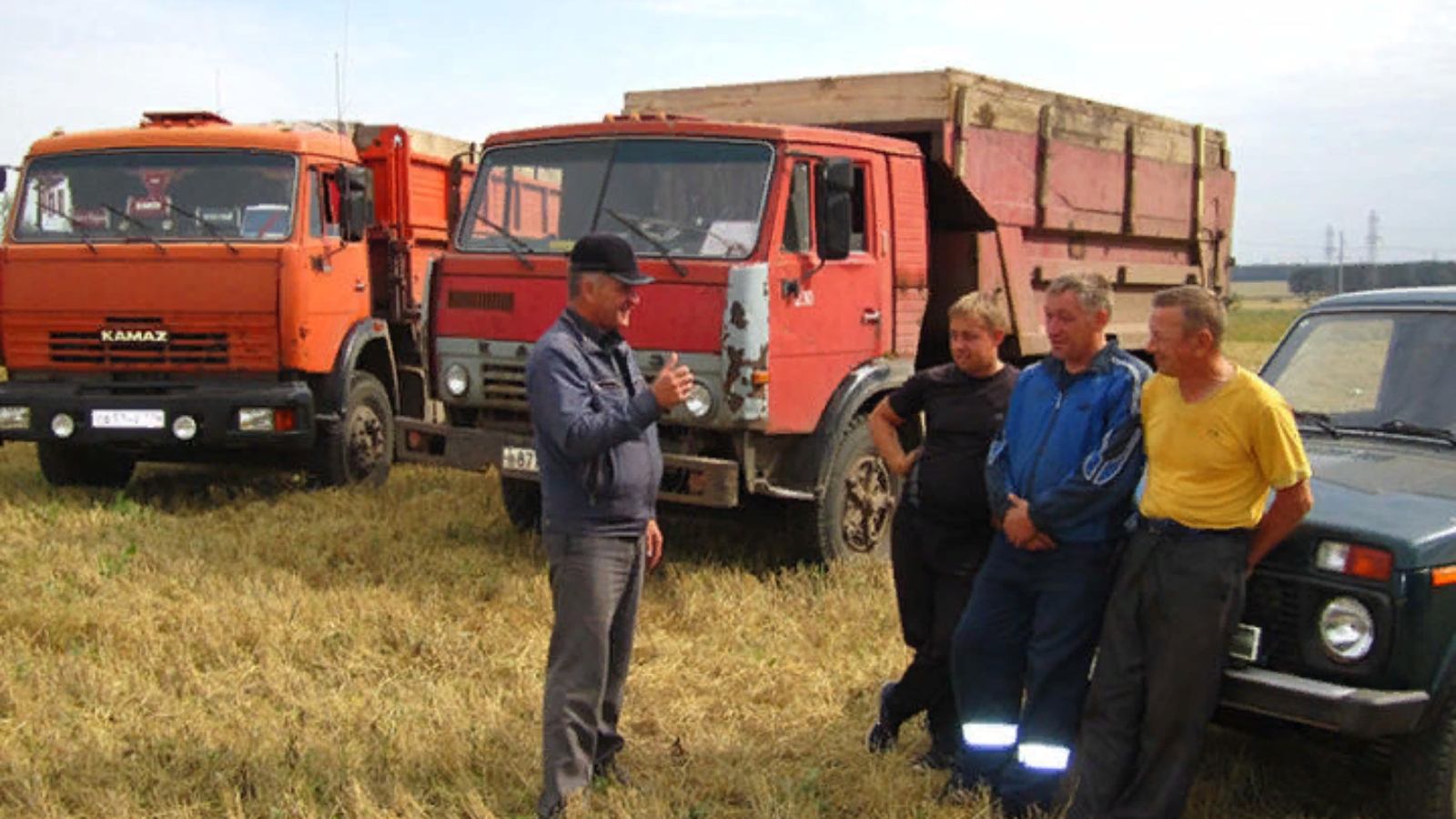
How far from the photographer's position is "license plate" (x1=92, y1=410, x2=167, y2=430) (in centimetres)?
886

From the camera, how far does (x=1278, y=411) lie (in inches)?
150

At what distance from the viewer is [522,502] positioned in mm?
8305

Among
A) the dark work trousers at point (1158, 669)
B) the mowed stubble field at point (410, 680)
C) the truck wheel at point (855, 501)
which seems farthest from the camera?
the truck wheel at point (855, 501)

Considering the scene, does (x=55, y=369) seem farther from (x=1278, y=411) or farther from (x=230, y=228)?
(x=1278, y=411)

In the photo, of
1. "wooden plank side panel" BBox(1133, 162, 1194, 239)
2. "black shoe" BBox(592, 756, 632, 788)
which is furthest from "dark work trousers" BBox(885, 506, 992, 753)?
"wooden plank side panel" BBox(1133, 162, 1194, 239)

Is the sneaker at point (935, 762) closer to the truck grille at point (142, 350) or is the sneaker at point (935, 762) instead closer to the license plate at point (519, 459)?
the license plate at point (519, 459)


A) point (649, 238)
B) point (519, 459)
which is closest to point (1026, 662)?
point (649, 238)

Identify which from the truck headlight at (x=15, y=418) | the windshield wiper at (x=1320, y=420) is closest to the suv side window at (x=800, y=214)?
the windshield wiper at (x=1320, y=420)

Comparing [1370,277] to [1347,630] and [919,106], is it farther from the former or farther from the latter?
[1347,630]

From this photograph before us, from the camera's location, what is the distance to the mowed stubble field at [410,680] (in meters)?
4.52

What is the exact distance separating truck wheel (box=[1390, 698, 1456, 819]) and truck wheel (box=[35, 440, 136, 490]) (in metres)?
8.77

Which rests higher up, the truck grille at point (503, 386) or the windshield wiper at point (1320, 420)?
the windshield wiper at point (1320, 420)

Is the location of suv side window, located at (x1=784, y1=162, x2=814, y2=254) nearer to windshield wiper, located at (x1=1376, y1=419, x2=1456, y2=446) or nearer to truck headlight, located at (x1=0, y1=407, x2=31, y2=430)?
windshield wiper, located at (x1=1376, y1=419, x2=1456, y2=446)

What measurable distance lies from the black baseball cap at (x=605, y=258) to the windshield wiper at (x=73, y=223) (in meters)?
6.08
